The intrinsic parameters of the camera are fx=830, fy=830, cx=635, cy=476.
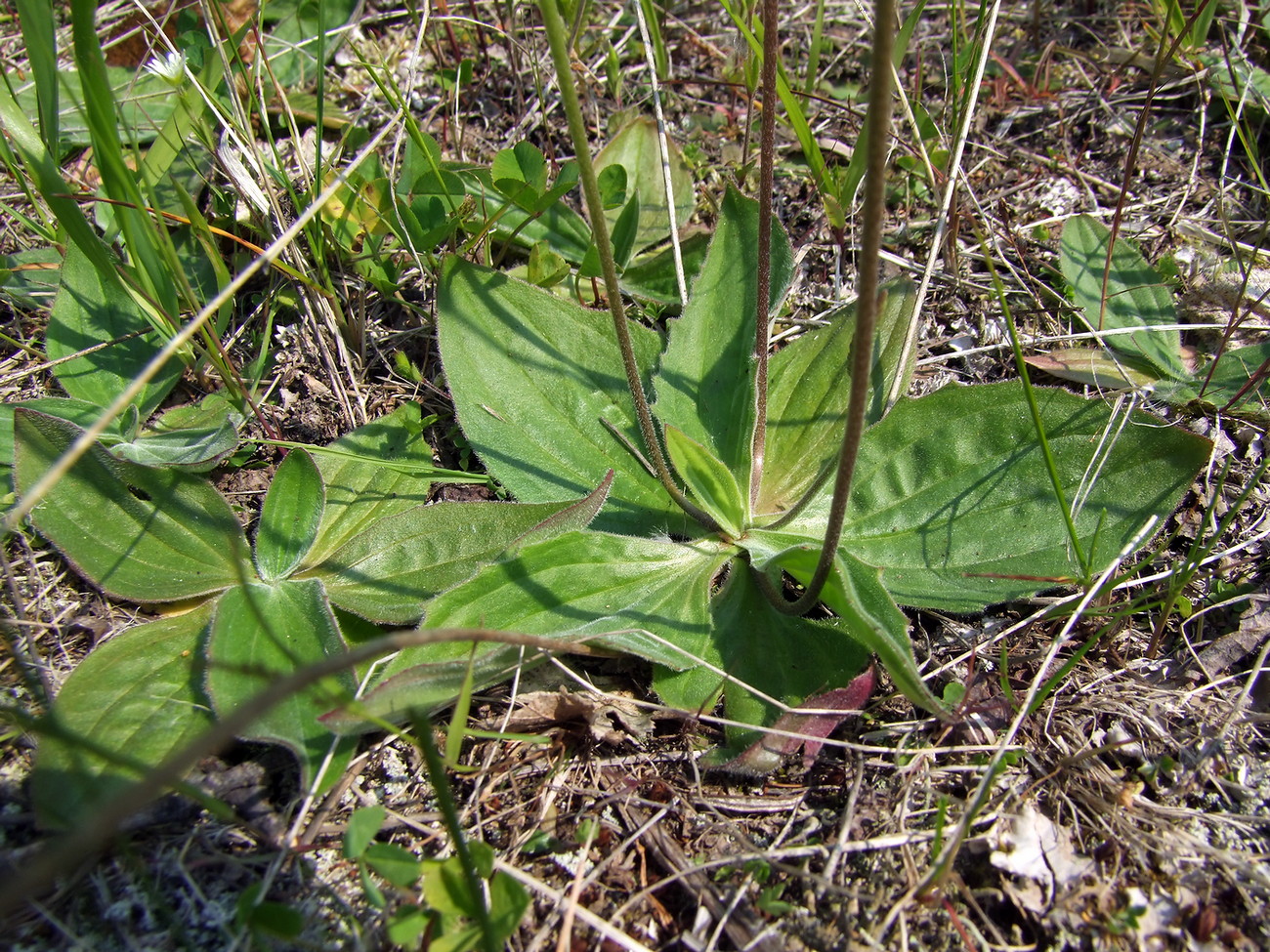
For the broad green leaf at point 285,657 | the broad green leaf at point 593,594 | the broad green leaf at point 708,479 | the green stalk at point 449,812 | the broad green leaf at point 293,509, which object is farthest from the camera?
the broad green leaf at point 293,509

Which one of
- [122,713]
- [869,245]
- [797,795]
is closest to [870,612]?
[797,795]

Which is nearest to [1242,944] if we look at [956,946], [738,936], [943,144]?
[956,946]

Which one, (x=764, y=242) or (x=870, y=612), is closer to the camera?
(x=870, y=612)

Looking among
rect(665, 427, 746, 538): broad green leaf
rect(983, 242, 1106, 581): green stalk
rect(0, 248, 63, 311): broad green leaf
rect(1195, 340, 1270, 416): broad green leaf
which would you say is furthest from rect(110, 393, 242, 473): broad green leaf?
rect(1195, 340, 1270, 416): broad green leaf

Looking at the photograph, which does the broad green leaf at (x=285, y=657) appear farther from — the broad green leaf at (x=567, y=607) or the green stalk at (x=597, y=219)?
the green stalk at (x=597, y=219)

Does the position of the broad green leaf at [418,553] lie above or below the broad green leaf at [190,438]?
below

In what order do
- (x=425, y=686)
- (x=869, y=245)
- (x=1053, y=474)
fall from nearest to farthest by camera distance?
(x=869, y=245), (x=425, y=686), (x=1053, y=474)

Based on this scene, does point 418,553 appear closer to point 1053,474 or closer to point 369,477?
point 369,477

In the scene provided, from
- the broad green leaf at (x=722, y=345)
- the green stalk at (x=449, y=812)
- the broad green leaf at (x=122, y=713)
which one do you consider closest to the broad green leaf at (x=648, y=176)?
the broad green leaf at (x=722, y=345)
